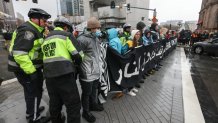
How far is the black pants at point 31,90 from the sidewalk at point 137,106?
0.42m

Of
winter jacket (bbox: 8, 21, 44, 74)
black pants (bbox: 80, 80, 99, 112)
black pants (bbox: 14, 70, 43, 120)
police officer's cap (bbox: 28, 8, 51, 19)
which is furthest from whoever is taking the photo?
black pants (bbox: 80, 80, 99, 112)

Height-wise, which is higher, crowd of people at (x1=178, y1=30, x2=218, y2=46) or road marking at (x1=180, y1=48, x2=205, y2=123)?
crowd of people at (x1=178, y1=30, x2=218, y2=46)

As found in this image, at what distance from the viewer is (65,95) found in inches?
86.4

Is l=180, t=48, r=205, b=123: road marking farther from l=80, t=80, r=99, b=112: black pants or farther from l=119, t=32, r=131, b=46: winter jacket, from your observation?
l=119, t=32, r=131, b=46: winter jacket

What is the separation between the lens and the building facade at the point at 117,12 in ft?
156

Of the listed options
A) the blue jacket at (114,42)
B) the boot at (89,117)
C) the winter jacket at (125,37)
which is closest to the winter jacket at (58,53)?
the boot at (89,117)

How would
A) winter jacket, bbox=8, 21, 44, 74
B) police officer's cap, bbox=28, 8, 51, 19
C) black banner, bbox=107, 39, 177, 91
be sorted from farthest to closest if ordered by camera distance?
black banner, bbox=107, 39, 177, 91 < police officer's cap, bbox=28, 8, 51, 19 < winter jacket, bbox=8, 21, 44, 74

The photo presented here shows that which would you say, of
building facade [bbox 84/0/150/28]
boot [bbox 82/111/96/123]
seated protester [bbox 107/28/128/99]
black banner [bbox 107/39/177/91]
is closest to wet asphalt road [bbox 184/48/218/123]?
black banner [bbox 107/39/177/91]

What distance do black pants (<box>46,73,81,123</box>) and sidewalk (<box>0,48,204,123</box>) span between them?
0.69 metres

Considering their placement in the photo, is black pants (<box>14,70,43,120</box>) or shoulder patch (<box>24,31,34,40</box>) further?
black pants (<box>14,70,43,120</box>)

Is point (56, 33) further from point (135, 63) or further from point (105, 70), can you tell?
point (135, 63)

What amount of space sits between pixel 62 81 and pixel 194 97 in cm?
365

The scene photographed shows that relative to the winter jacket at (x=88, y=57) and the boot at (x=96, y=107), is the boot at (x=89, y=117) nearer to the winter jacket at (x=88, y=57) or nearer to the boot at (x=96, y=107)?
the boot at (x=96, y=107)

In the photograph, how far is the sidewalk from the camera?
2980mm
